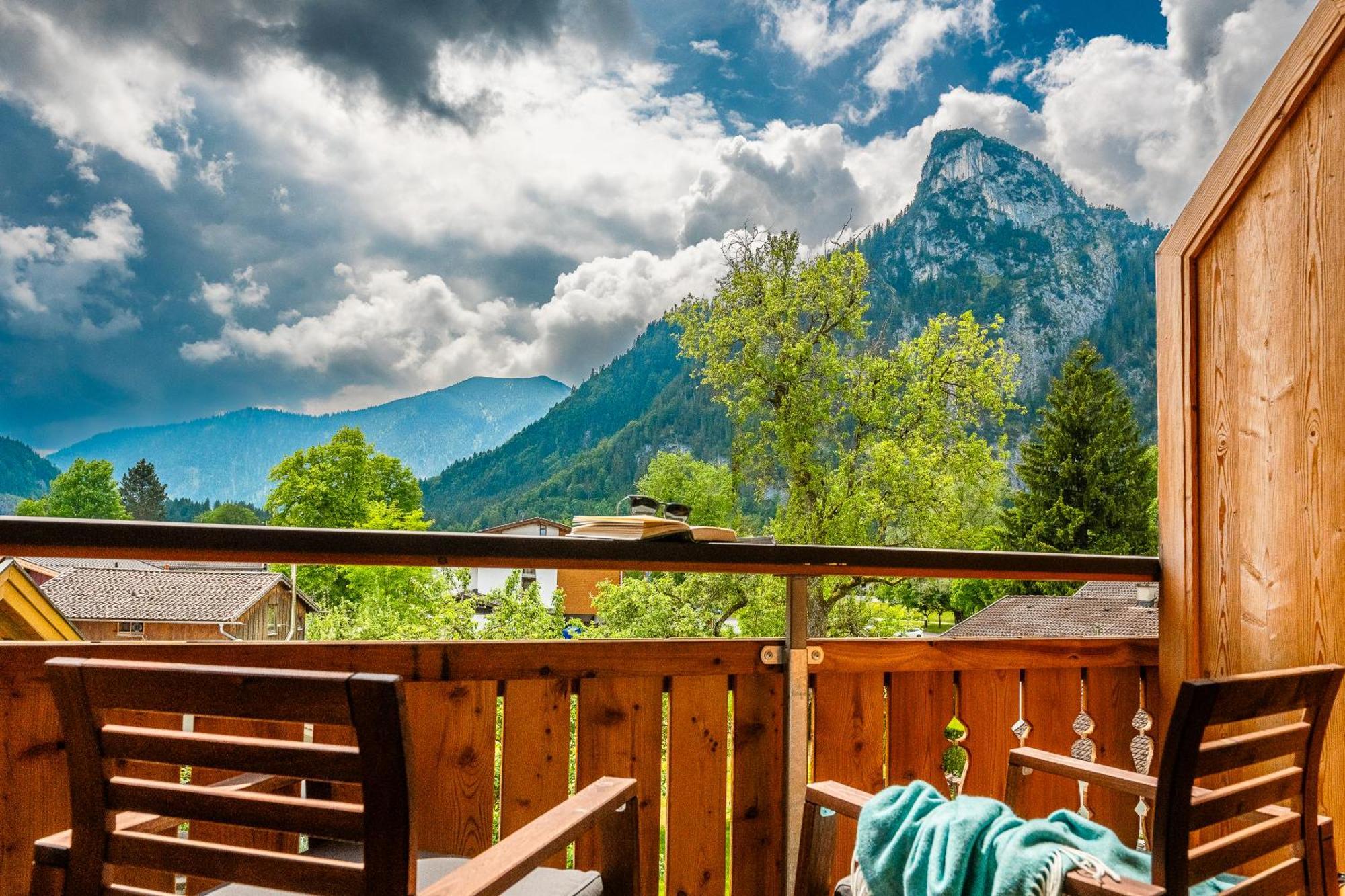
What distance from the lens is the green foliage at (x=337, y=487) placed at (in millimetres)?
21453

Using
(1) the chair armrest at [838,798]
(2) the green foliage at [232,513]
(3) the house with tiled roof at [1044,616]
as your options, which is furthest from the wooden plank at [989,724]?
(2) the green foliage at [232,513]

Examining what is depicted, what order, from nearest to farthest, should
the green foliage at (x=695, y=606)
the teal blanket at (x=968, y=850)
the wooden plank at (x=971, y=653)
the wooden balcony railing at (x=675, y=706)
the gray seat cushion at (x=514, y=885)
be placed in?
the teal blanket at (x=968, y=850) < the gray seat cushion at (x=514, y=885) < the wooden balcony railing at (x=675, y=706) < the wooden plank at (x=971, y=653) < the green foliage at (x=695, y=606)

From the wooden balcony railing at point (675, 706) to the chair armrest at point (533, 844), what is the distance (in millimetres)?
467

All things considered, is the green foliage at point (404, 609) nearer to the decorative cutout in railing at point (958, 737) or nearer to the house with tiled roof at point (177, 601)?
the house with tiled roof at point (177, 601)

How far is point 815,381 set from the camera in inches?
658

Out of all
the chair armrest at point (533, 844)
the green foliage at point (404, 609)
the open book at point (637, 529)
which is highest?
the open book at point (637, 529)

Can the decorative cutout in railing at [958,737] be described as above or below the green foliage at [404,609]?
above

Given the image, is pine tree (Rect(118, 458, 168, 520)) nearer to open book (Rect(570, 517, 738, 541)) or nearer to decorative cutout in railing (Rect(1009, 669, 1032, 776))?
open book (Rect(570, 517, 738, 541))

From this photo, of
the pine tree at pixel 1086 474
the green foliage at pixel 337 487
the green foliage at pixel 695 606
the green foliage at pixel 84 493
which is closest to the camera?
the green foliage at pixel 695 606

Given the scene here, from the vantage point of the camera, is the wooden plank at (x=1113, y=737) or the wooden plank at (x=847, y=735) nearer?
the wooden plank at (x=847, y=735)

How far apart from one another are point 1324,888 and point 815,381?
15.7 meters

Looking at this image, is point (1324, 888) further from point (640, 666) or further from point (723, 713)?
point (640, 666)

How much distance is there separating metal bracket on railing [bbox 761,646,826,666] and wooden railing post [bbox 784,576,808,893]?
0.02 meters

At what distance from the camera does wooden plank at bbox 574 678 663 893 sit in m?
1.65
